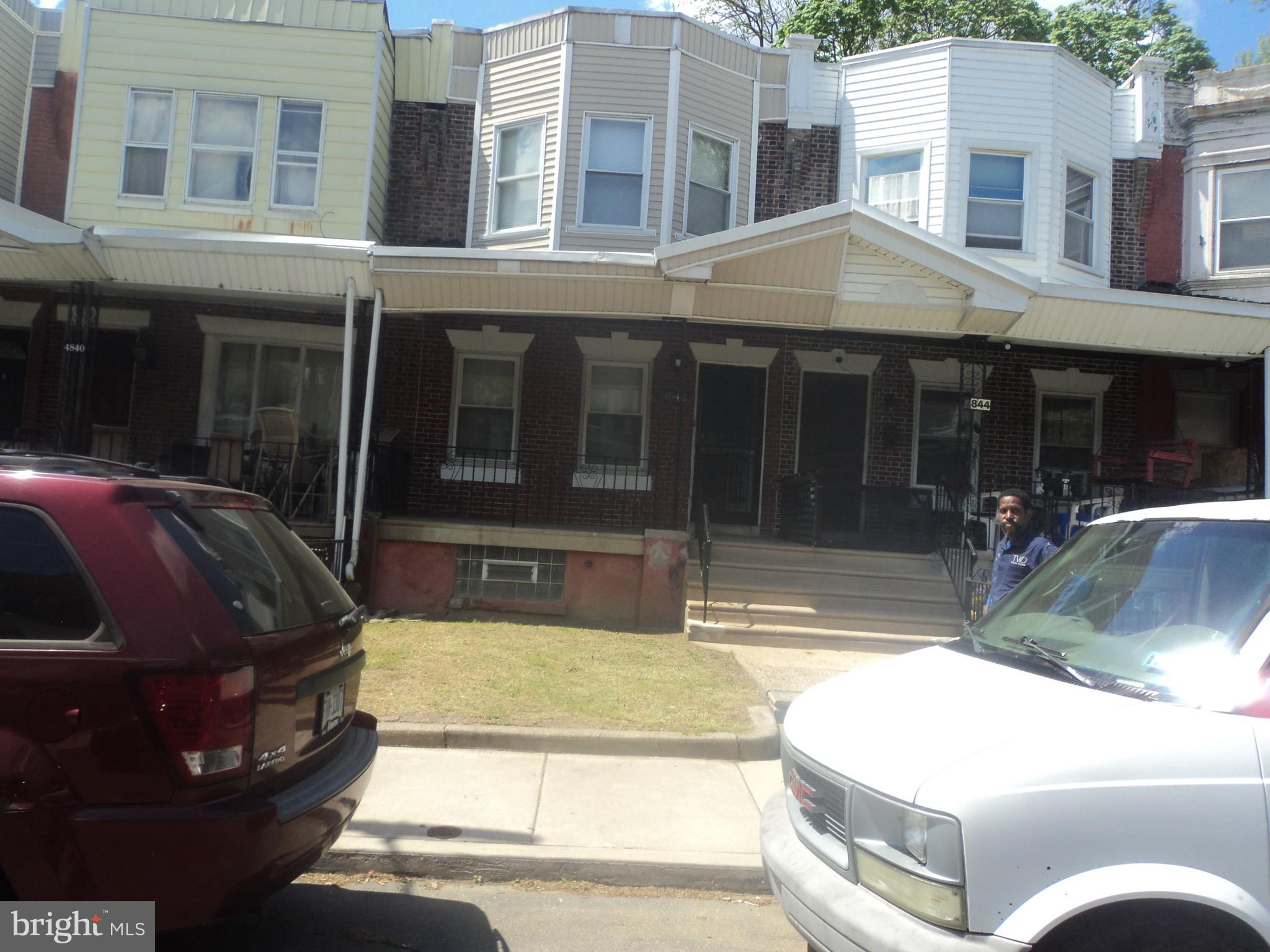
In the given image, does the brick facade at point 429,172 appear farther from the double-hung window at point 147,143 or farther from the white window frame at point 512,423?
the double-hung window at point 147,143

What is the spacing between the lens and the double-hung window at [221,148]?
39.3 feet

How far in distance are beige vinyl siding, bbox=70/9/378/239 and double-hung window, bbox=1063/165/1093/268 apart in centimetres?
971

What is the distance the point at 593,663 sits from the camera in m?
7.93

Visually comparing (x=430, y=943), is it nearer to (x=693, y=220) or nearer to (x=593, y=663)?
(x=593, y=663)

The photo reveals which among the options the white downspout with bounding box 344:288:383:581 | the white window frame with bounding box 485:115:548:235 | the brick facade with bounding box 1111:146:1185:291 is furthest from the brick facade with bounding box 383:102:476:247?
the brick facade with bounding box 1111:146:1185:291

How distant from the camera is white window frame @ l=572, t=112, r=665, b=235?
38.7 feet

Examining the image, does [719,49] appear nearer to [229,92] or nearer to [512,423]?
[512,423]

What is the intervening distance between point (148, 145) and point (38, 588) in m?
11.4

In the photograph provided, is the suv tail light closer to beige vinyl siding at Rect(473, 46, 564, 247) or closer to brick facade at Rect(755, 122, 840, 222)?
beige vinyl siding at Rect(473, 46, 564, 247)

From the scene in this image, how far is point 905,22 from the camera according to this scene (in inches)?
874

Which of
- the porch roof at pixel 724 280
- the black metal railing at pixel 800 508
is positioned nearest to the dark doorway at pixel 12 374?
→ the porch roof at pixel 724 280

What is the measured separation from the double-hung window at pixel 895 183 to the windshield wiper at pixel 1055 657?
1030cm

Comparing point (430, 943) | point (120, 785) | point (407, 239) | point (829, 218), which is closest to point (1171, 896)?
point (430, 943)

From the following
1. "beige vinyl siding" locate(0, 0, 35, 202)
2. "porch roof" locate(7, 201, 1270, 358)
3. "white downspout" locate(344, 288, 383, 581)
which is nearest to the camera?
"porch roof" locate(7, 201, 1270, 358)
